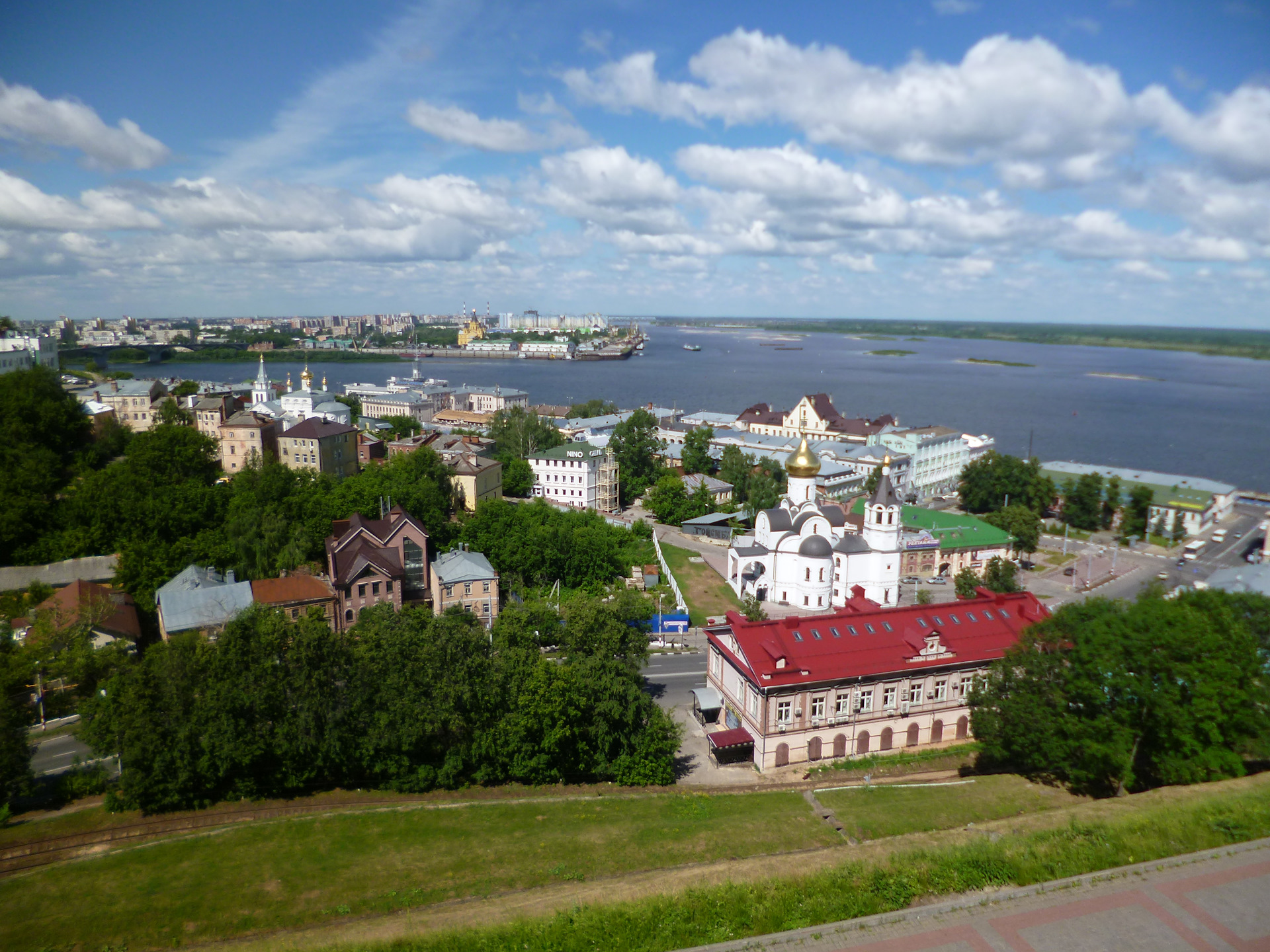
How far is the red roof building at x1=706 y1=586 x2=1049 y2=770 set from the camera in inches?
824

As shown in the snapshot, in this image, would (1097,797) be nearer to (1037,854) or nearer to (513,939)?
(1037,854)

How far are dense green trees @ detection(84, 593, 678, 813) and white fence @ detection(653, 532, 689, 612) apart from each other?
12.7 m

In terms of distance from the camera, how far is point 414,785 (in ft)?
61.6

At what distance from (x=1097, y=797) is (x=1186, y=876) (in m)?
6.17

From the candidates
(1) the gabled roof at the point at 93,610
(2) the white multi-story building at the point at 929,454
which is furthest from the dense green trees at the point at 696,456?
(1) the gabled roof at the point at 93,610

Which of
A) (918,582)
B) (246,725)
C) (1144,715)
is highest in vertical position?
(1144,715)

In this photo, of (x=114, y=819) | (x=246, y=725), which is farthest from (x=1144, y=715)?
(x=114, y=819)

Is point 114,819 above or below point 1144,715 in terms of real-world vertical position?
below

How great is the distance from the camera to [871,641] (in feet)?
72.3

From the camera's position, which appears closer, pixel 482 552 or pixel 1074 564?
pixel 482 552

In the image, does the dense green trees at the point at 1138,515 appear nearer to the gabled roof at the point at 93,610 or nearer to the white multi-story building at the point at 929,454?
the white multi-story building at the point at 929,454

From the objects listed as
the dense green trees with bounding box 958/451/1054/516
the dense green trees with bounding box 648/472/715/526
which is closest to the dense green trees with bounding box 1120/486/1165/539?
the dense green trees with bounding box 958/451/1054/516

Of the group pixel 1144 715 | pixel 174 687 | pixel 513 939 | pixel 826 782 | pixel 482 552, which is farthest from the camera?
pixel 482 552

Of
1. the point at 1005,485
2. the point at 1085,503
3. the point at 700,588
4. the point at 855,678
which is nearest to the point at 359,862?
the point at 855,678
